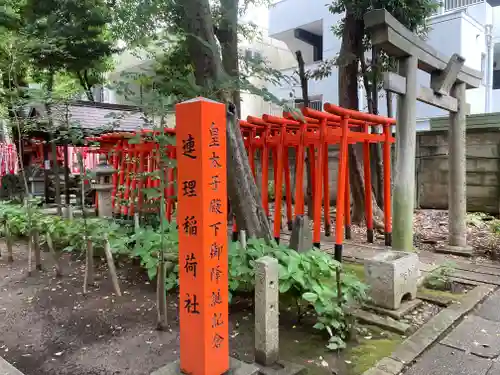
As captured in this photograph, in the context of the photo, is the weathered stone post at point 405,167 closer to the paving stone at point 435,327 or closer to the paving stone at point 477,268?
the paving stone at point 435,327

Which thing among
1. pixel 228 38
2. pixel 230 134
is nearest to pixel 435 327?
pixel 230 134

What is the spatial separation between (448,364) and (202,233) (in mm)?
2477

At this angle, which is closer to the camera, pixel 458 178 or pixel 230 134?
pixel 230 134

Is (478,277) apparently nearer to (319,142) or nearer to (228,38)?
(319,142)

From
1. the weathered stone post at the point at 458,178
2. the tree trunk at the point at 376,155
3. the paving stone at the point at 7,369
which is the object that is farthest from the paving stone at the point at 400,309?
the tree trunk at the point at 376,155

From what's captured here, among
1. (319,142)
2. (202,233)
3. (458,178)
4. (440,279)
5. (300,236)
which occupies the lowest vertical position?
(440,279)

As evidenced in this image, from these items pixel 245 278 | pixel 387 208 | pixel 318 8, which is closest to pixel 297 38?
pixel 318 8

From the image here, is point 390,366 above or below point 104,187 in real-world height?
below

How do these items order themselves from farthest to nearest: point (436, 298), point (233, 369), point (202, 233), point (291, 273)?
point (436, 298)
point (291, 273)
point (233, 369)
point (202, 233)

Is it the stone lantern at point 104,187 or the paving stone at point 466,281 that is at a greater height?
the stone lantern at point 104,187

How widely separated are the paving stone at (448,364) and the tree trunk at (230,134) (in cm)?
264

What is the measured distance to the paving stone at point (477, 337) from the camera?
3518 millimetres

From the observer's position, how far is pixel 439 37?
1412 centimetres

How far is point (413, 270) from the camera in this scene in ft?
14.8
